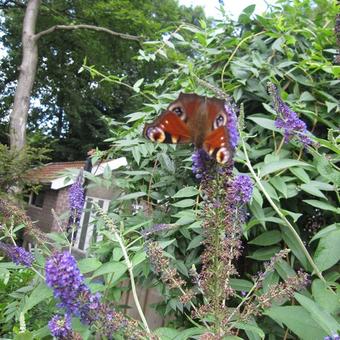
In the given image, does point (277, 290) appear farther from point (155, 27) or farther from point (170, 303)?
point (155, 27)

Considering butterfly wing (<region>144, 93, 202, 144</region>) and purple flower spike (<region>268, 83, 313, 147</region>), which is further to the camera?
purple flower spike (<region>268, 83, 313, 147</region>)

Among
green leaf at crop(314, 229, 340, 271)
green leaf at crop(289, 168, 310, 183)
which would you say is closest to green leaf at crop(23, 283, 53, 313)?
green leaf at crop(314, 229, 340, 271)

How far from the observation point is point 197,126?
101 centimetres

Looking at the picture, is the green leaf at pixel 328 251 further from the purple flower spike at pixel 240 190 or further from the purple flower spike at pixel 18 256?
the purple flower spike at pixel 18 256

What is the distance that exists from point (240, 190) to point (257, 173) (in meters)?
0.55

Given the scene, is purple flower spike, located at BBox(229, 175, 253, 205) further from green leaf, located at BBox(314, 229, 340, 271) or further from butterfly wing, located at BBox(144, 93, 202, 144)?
green leaf, located at BBox(314, 229, 340, 271)

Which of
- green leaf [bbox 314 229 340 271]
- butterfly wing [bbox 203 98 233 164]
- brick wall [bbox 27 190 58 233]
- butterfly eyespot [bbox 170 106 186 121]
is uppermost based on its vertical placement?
butterfly eyespot [bbox 170 106 186 121]

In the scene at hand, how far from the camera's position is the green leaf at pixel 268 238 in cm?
136

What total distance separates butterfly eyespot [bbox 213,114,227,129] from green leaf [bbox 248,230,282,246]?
54 cm

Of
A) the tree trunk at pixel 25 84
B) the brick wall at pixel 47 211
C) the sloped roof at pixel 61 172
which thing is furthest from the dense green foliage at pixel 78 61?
the brick wall at pixel 47 211

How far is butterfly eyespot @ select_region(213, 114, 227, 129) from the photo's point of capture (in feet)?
3.10

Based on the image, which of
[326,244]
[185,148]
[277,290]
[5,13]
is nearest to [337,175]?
[326,244]

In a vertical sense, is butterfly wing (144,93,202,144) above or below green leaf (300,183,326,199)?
above

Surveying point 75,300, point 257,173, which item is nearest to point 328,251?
point 257,173
